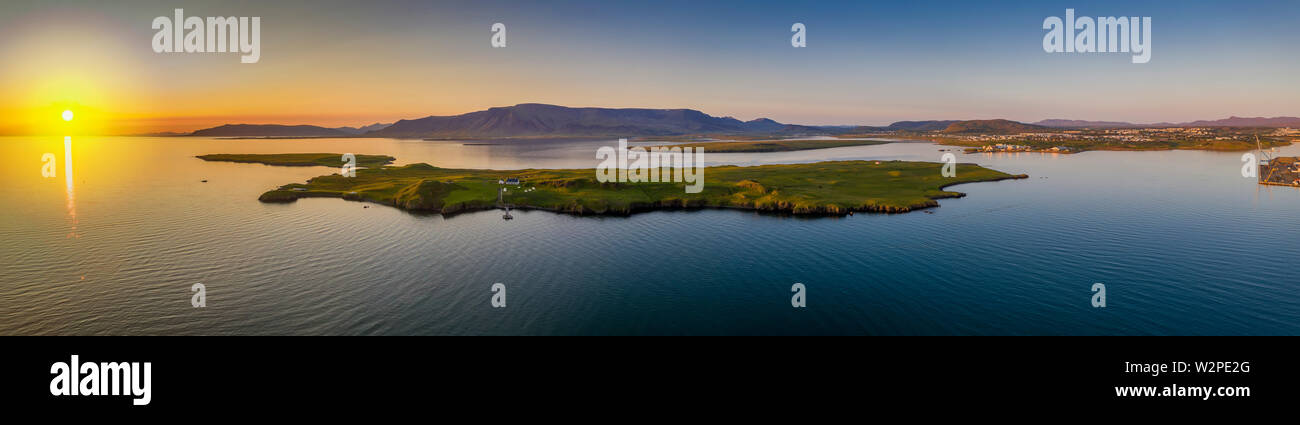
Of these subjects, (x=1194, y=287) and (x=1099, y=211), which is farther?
(x=1099, y=211)

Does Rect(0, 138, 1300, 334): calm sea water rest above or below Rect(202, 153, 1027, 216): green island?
below

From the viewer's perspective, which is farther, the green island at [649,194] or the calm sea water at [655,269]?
the green island at [649,194]

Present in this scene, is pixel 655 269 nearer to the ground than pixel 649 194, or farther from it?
nearer to the ground

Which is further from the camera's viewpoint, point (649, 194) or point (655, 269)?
point (649, 194)

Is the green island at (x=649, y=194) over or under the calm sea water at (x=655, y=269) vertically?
over

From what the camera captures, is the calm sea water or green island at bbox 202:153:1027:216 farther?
green island at bbox 202:153:1027:216
